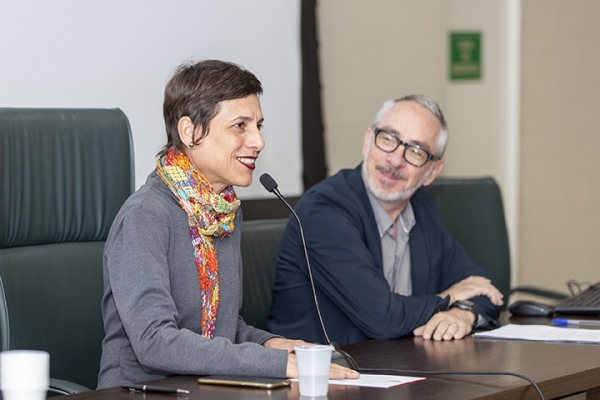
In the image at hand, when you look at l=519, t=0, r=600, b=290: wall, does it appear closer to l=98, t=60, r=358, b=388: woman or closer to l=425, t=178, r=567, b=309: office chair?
l=425, t=178, r=567, b=309: office chair

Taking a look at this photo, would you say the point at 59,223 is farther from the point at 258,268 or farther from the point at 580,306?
the point at 580,306

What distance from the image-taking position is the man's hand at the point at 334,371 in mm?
1447

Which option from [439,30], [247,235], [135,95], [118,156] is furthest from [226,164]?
[439,30]

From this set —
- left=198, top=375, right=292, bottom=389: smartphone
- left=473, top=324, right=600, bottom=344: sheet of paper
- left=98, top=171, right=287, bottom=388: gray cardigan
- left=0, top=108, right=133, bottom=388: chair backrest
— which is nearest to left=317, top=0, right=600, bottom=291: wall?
left=473, top=324, right=600, bottom=344: sheet of paper

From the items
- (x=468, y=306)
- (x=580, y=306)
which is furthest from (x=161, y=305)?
(x=580, y=306)

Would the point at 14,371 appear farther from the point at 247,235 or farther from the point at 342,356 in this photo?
the point at 247,235

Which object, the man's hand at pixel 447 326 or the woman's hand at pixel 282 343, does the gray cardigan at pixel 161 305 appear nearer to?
the woman's hand at pixel 282 343

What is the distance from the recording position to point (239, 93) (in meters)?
1.80

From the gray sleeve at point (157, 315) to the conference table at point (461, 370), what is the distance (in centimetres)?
5

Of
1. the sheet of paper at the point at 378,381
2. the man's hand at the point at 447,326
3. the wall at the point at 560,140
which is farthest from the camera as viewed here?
the wall at the point at 560,140

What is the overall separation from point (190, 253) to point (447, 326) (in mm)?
699

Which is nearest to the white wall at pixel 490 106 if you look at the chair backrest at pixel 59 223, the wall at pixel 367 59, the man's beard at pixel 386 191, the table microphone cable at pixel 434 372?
the wall at pixel 367 59

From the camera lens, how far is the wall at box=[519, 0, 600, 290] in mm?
4395

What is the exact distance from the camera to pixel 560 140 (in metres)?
4.45
